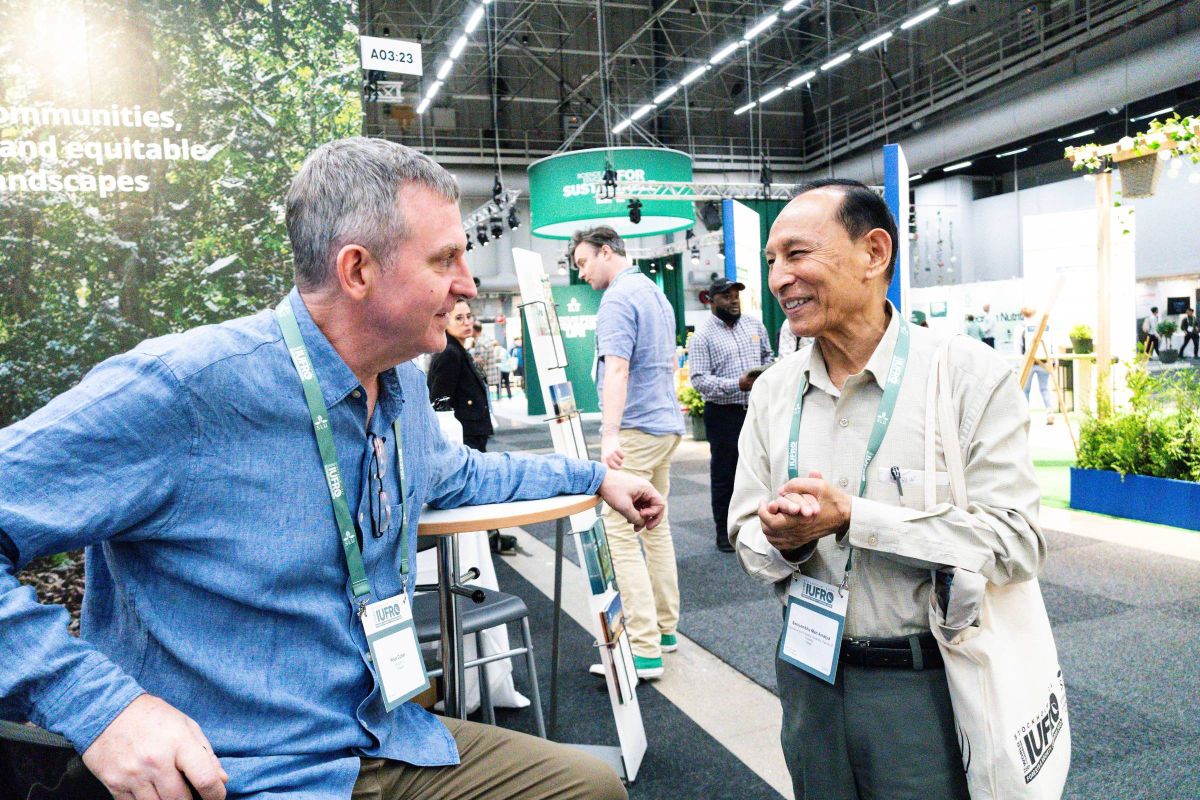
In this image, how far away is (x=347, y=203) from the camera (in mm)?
1086

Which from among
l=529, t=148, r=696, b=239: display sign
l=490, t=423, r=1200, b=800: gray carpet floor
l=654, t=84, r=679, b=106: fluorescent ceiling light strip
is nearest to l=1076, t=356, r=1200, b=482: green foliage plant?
l=490, t=423, r=1200, b=800: gray carpet floor

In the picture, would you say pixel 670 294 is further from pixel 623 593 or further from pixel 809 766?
pixel 809 766

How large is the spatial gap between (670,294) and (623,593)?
15.3 m

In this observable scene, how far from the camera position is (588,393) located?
38.8ft

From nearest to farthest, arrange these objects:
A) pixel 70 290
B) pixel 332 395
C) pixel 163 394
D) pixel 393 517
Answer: pixel 163 394 < pixel 332 395 < pixel 393 517 < pixel 70 290

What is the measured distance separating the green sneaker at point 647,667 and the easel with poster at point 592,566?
0.41 meters

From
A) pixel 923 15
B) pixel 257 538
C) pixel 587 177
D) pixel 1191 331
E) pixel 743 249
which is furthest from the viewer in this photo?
pixel 1191 331

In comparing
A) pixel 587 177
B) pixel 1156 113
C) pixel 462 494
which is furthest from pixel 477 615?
pixel 1156 113

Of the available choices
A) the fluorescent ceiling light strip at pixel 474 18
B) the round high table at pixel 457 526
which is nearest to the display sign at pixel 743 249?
the fluorescent ceiling light strip at pixel 474 18

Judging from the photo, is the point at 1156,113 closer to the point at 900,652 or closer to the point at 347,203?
the point at 900,652

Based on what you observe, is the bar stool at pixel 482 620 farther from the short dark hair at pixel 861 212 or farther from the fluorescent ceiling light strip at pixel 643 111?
the fluorescent ceiling light strip at pixel 643 111

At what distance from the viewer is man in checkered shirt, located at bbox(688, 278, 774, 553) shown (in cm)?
420

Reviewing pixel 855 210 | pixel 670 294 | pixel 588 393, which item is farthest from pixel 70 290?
pixel 670 294

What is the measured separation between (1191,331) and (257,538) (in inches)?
723
